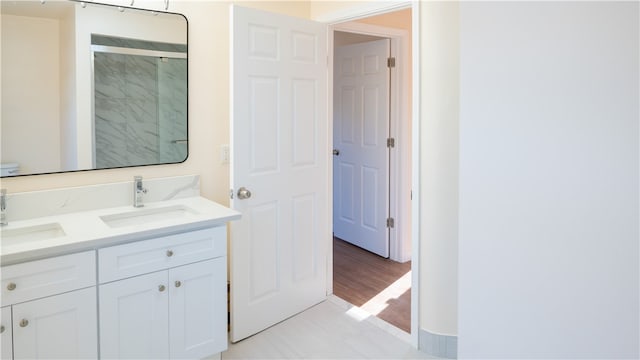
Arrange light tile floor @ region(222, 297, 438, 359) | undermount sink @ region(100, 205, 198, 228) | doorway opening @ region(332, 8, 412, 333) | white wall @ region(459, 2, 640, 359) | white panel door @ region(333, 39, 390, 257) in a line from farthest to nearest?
1. white panel door @ region(333, 39, 390, 257)
2. doorway opening @ region(332, 8, 412, 333)
3. light tile floor @ region(222, 297, 438, 359)
4. undermount sink @ region(100, 205, 198, 228)
5. white wall @ region(459, 2, 640, 359)

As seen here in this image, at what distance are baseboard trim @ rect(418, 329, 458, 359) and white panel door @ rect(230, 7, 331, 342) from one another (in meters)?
0.82

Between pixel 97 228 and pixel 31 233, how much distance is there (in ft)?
1.05

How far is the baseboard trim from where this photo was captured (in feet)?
8.00

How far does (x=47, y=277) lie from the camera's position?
5.62ft

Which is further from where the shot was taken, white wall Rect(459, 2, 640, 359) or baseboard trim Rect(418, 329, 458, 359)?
baseboard trim Rect(418, 329, 458, 359)

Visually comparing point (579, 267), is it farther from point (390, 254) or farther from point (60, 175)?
point (390, 254)

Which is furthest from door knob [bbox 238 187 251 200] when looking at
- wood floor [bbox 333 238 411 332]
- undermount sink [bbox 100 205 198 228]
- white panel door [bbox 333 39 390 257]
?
white panel door [bbox 333 39 390 257]

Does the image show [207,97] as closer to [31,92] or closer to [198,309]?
[31,92]

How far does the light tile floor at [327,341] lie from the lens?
2.47 m

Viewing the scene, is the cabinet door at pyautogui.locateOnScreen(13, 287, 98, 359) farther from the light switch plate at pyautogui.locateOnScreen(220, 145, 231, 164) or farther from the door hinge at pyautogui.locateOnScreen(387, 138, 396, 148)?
the door hinge at pyautogui.locateOnScreen(387, 138, 396, 148)

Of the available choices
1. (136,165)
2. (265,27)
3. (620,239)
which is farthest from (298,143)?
(620,239)

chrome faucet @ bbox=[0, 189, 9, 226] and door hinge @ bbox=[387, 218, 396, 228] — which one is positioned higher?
chrome faucet @ bbox=[0, 189, 9, 226]

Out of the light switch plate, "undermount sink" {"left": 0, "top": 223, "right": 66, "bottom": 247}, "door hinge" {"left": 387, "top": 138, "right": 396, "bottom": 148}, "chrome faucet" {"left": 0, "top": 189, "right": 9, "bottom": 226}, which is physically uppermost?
"door hinge" {"left": 387, "top": 138, "right": 396, "bottom": 148}

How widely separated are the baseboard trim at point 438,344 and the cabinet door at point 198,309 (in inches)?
42.5
